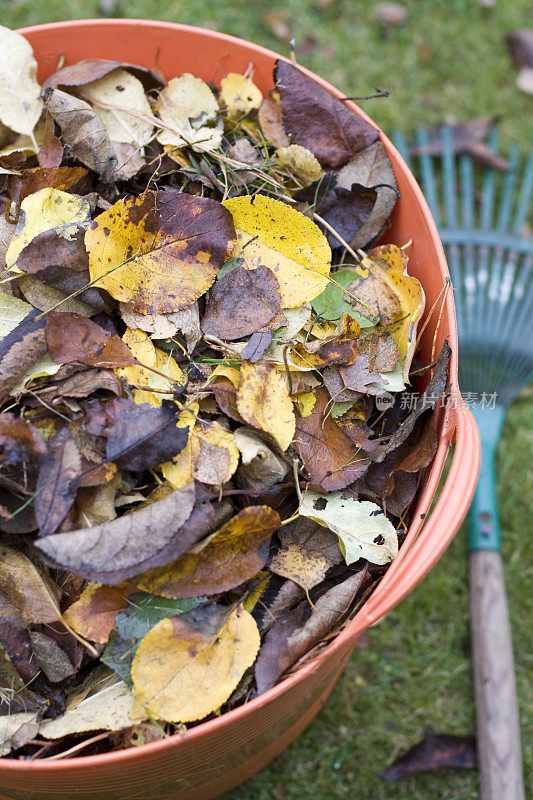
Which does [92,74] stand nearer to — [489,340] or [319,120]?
[319,120]

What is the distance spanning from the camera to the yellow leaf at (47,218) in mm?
882

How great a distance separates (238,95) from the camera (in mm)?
1097

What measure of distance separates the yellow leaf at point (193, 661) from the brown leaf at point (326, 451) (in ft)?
0.63

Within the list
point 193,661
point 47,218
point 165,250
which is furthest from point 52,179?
point 193,661

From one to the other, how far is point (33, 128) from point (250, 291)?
43 centimetres

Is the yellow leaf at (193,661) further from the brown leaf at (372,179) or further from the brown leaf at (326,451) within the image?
the brown leaf at (372,179)

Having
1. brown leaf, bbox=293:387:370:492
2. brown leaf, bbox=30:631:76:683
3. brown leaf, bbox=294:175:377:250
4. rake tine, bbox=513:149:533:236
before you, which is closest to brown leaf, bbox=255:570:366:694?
brown leaf, bbox=293:387:370:492

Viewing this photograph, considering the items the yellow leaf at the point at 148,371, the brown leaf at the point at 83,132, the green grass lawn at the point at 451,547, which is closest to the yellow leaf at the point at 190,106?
the brown leaf at the point at 83,132

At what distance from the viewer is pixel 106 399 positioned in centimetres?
83

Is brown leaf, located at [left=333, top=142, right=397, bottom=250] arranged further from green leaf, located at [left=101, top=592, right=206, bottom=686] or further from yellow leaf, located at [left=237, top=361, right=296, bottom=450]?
green leaf, located at [left=101, top=592, right=206, bottom=686]

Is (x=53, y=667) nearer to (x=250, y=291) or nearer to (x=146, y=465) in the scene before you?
(x=146, y=465)

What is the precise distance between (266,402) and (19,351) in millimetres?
307

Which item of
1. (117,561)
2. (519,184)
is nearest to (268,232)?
(117,561)

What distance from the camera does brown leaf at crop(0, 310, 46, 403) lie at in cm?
82
